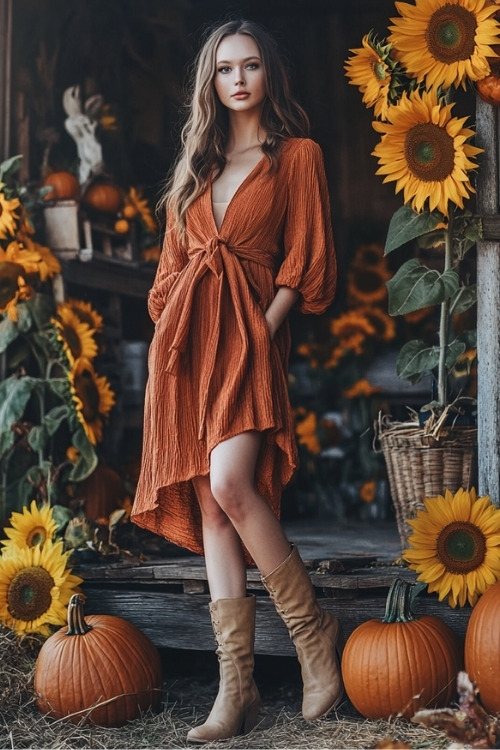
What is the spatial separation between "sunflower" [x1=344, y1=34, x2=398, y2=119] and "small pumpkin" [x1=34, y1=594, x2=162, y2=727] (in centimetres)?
180

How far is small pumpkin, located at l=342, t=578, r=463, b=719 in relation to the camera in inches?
124

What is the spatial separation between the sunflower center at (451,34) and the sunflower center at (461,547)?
1398 millimetres

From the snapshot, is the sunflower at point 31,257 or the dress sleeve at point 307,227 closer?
the dress sleeve at point 307,227

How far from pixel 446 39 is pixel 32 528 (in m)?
2.10

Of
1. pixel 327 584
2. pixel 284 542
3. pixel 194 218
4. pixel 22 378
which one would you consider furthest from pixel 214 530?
pixel 22 378

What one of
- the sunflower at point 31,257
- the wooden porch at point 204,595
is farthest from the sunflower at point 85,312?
the wooden porch at point 204,595

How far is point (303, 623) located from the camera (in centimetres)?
323

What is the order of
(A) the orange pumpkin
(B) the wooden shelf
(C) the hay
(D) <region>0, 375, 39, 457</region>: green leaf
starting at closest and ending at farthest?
1. (C) the hay
2. (A) the orange pumpkin
3. (D) <region>0, 375, 39, 457</region>: green leaf
4. (B) the wooden shelf

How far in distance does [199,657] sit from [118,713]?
0.87 m

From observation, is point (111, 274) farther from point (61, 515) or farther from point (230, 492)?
point (230, 492)

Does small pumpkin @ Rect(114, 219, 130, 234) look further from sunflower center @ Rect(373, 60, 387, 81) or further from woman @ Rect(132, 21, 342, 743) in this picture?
sunflower center @ Rect(373, 60, 387, 81)

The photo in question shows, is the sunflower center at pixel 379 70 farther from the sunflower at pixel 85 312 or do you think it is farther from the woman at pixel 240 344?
the sunflower at pixel 85 312

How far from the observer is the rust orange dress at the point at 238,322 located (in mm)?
3207

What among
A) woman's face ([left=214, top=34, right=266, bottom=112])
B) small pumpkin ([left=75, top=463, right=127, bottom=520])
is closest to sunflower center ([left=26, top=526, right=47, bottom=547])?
small pumpkin ([left=75, top=463, right=127, bottom=520])
